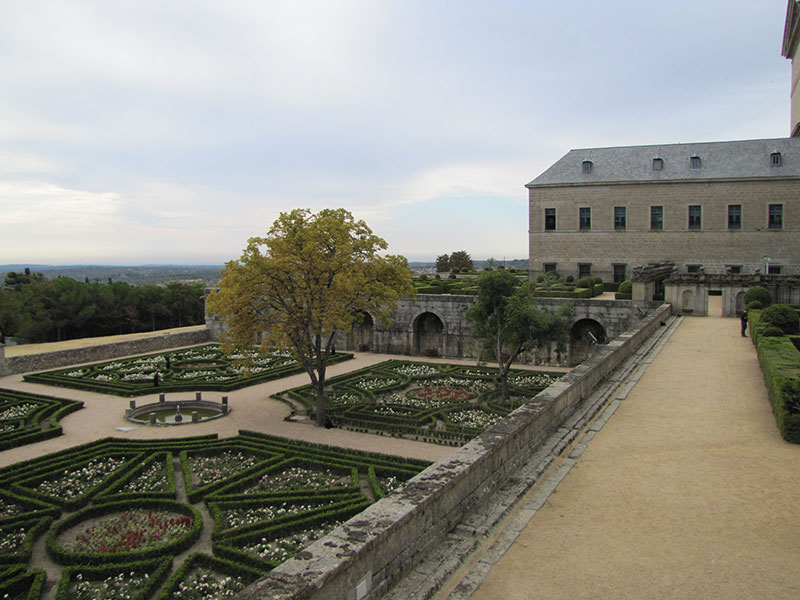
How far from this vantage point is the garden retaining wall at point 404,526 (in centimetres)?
404

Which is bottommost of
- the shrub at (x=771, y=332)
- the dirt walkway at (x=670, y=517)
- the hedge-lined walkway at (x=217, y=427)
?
the hedge-lined walkway at (x=217, y=427)

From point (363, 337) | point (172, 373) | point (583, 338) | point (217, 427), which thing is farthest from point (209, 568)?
point (363, 337)

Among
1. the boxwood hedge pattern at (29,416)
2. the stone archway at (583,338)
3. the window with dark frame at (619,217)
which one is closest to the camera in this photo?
the boxwood hedge pattern at (29,416)

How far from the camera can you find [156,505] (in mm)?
11953

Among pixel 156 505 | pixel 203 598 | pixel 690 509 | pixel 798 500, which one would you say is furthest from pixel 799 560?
pixel 156 505

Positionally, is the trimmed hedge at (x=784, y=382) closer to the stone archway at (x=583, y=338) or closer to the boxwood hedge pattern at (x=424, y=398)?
the boxwood hedge pattern at (x=424, y=398)

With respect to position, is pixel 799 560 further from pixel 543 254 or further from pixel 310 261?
pixel 543 254

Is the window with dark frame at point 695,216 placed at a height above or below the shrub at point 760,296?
above

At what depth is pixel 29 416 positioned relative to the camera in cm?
1866

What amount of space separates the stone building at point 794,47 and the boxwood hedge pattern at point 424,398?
37744mm

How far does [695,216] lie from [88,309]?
44.9 m

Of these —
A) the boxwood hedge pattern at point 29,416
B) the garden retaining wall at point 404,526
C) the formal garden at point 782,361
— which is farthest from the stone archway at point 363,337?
the garden retaining wall at point 404,526

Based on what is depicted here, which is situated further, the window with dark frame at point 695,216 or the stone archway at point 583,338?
the window with dark frame at point 695,216

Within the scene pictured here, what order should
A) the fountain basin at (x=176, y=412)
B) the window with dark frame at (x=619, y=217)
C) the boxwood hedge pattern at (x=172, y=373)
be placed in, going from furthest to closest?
1. the window with dark frame at (x=619, y=217)
2. the boxwood hedge pattern at (x=172, y=373)
3. the fountain basin at (x=176, y=412)
